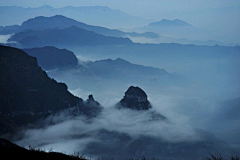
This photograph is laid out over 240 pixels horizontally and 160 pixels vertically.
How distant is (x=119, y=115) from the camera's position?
4432 inches

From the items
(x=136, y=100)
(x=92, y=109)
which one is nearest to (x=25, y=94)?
(x=92, y=109)

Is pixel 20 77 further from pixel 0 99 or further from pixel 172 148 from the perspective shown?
pixel 172 148

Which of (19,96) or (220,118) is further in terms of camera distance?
(220,118)

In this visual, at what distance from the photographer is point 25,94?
83688 millimetres

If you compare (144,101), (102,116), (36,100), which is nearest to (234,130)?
(144,101)

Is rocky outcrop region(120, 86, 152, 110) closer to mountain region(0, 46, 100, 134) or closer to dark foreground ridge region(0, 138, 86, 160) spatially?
mountain region(0, 46, 100, 134)

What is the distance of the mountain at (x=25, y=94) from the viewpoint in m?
76.6

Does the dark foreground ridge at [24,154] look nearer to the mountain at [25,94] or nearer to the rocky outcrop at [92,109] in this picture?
the mountain at [25,94]

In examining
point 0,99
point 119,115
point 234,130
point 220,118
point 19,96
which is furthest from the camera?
point 220,118

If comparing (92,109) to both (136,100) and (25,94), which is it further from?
(25,94)

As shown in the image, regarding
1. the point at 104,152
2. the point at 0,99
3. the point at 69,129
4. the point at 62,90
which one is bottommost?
the point at 104,152

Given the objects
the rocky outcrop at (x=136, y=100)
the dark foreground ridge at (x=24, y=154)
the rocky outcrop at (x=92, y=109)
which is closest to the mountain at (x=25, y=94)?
the rocky outcrop at (x=92, y=109)

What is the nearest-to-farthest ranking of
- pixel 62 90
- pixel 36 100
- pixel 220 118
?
pixel 36 100 < pixel 62 90 < pixel 220 118

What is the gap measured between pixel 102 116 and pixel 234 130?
8567cm
